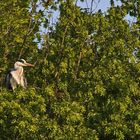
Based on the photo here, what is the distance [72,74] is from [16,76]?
250 centimetres

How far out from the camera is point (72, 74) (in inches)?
738

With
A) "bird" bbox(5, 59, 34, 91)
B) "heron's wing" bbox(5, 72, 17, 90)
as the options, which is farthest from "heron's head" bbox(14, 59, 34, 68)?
"heron's wing" bbox(5, 72, 17, 90)

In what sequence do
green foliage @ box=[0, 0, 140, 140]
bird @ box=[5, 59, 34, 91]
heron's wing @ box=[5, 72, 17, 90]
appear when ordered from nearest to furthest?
green foliage @ box=[0, 0, 140, 140] → bird @ box=[5, 59, 34, 91] → heron's wing @ box=[5, 72, 17, 90]

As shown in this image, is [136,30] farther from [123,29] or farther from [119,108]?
[119,108]

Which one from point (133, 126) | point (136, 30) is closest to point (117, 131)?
point (133, 126)

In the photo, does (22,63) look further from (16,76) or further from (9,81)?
(16,76)

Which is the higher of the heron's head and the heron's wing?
the heron's head

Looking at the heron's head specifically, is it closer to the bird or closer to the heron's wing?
the bird

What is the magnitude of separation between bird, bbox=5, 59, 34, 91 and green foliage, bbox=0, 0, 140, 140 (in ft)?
0.95

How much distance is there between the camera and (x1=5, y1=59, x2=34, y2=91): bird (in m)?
19.3

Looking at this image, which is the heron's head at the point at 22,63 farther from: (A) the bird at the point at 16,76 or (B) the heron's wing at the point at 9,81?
(B) the heron's wing at the point at 9,81

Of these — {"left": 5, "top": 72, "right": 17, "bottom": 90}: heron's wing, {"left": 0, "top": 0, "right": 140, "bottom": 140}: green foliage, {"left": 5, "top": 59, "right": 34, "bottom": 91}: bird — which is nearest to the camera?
{"left": 0, "top": 0, "right": 140, "bottom": 140}: green foliage

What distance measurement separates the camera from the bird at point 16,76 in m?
19.3

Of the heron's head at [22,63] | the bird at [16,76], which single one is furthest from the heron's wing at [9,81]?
the heron's head at [22,63]
